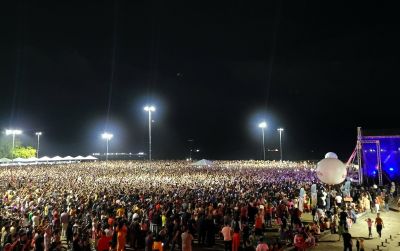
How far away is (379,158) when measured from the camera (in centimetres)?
2792

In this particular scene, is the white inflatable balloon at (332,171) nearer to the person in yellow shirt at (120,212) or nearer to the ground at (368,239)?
the ground at (368,239)

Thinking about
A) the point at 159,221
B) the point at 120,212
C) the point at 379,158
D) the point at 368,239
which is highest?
the point at 379,158

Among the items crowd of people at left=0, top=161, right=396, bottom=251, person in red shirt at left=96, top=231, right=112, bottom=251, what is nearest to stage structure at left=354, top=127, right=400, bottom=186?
crowd of people at left=0, top=161, right=396, bottom=251

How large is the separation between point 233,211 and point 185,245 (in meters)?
4.41

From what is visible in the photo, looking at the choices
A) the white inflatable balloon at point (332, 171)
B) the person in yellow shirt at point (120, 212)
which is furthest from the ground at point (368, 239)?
the person in yellow shirt at point (120, 212)

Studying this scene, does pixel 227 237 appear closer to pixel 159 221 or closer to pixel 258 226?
pixel 258 226

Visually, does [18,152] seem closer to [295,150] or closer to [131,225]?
[295,150]

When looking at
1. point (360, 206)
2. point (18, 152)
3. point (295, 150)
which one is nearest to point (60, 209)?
point (360, 206)

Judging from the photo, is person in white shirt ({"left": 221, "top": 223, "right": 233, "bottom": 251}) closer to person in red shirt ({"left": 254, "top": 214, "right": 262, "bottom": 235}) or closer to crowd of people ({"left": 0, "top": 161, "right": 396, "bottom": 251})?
crowd of people ({"left": 0, "top": 161, "right": 396, "bottom": 251})

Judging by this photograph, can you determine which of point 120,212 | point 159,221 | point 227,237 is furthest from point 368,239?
point 120,212

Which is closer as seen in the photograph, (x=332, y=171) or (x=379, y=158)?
(x=332, y=171)

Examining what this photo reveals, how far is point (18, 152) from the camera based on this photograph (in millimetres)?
85188

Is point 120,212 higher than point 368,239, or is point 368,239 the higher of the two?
point 120,212

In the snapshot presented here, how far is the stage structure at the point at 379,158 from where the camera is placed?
2802 centimetres
